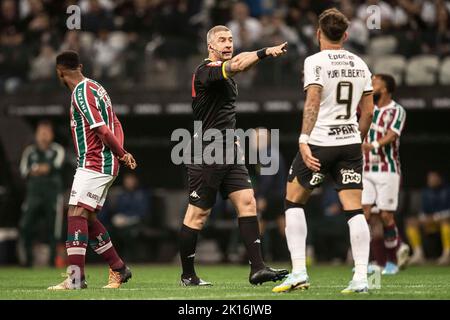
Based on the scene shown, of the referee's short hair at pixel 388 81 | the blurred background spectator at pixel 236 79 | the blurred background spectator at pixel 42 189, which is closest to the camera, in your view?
the referee's short hair at pixel 388 81

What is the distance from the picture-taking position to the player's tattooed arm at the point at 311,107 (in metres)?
7.67

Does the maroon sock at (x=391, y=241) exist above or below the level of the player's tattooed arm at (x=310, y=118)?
below

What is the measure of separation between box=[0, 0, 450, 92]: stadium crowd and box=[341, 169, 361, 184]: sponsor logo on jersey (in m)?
8.55

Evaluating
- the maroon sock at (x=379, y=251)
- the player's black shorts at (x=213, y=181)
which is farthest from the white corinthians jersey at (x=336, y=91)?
the maroon sock at (x=379, y=251)

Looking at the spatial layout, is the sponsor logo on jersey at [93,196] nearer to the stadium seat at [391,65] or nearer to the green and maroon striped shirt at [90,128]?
the green and maroon striped shirt at [90,128]

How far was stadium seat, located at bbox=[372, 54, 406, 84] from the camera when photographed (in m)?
15.8

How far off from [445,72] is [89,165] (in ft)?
29.3


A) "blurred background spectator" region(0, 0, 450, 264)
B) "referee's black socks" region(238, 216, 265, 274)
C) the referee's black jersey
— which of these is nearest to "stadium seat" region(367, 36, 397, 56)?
"blurred background spectator" region(0, 0, 450, 264)

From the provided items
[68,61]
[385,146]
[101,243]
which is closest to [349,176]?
[101,243]

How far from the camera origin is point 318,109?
7.70m

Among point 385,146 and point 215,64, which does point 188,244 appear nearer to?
point 215,64

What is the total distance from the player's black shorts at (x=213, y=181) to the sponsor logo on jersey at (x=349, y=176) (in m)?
1.36

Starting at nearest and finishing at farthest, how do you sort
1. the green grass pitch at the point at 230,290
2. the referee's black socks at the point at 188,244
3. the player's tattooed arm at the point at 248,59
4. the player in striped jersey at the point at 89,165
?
1. the player's tattooed arm at the point at 248,59
2. the green grass pitch at the point at 230,290
3. the player in striped jersey at the point at 89,165
4. the referee's black socks at the point at 188,244
